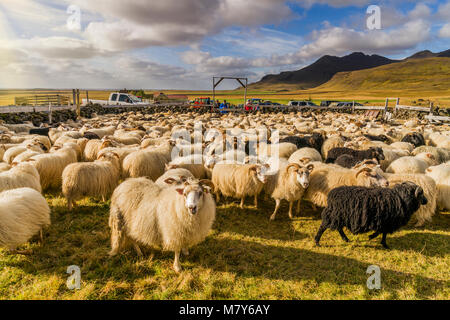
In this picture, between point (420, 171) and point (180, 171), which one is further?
point (420, 171)

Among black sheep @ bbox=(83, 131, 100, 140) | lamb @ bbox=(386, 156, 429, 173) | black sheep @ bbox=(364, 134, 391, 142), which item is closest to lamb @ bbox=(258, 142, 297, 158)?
lamb @ bbox=(386, 156, 429, 173)

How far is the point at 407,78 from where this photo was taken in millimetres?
133250

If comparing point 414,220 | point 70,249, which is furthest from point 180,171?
point 414,220

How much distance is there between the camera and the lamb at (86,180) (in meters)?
5.88

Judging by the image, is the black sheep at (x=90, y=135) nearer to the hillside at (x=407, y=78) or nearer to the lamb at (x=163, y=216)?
the lamb at (x=163, y=216)

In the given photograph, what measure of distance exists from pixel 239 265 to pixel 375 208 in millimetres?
2887

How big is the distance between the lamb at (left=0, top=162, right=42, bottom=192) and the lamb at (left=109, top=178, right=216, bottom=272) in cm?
266

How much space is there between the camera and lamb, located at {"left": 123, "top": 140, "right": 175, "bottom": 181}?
276 inches

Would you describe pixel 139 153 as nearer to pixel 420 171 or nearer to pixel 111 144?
pixel 111 144

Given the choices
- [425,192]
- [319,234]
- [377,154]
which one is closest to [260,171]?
[319,234]

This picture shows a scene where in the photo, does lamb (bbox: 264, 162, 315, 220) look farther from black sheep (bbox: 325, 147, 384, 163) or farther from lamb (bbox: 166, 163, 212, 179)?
black sheep (bbox: 325, 147, 384, 163)

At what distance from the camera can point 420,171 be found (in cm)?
705
